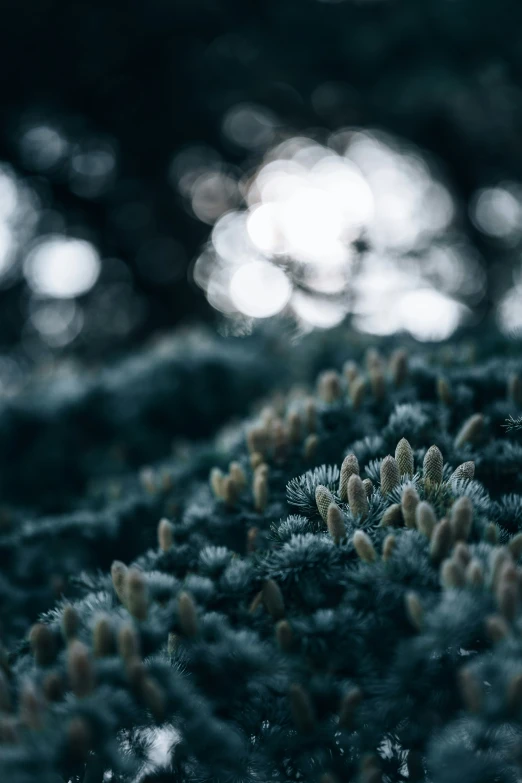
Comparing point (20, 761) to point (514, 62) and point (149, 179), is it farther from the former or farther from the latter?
point (149, 179)

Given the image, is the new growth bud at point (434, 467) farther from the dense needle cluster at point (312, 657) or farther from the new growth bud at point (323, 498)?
the new growth bud at point (323, 498)

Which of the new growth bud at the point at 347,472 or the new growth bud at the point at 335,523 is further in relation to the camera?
the new growth bud at the point at 347,472

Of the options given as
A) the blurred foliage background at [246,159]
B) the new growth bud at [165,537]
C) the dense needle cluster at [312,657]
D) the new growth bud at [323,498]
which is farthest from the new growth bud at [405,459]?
the blurred foliage background at [246,159]

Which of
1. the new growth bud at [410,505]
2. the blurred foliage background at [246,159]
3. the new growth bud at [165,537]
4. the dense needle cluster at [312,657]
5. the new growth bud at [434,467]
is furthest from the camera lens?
the blurred foliage background at [246,159]

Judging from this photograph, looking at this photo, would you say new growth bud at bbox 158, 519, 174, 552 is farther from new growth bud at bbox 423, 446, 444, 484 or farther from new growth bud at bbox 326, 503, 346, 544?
new growth bud at bbox 423, 446, 444, 484

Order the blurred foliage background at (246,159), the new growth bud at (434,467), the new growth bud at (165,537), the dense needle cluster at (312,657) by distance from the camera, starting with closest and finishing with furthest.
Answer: the dense needle cluster at (312,657), the new growth bud at (434,467), the new growth bud at (165,537), the blurred foliage background at (246,159)

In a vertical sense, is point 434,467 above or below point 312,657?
above

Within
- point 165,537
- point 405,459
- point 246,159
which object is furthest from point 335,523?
point 246,159

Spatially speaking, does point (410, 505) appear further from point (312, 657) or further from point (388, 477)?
point (312, 657)
